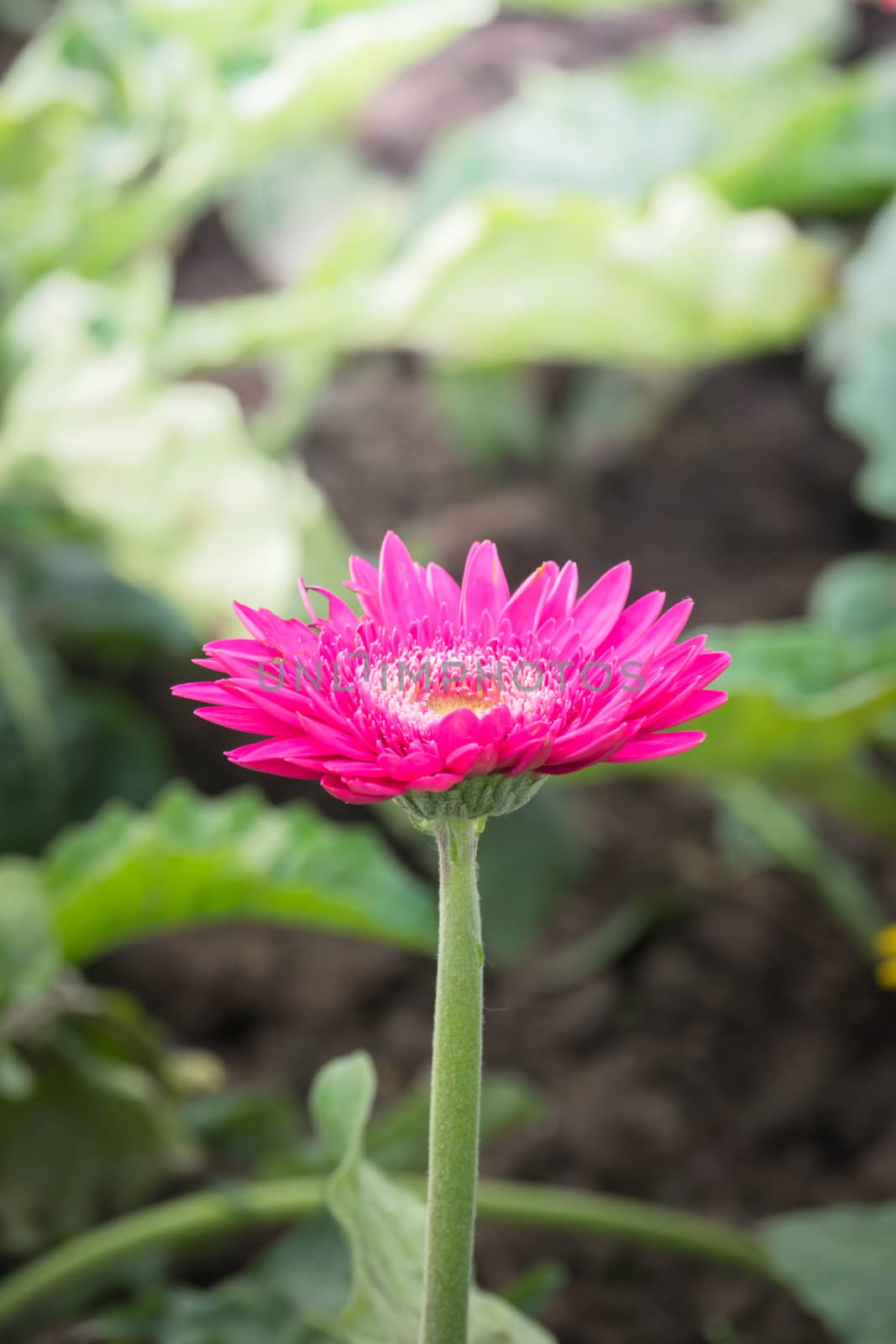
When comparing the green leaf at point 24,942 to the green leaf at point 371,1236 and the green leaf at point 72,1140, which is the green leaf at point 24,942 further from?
the green leaf at point 371,1236

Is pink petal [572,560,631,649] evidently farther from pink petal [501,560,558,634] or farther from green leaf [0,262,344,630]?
green leaf [0,262,344,630]

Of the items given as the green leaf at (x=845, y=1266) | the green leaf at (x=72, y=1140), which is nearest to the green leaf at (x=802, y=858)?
the green leaf at (x=845, y=1266)

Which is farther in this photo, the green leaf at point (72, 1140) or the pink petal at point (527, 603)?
the green leaf at point (72, 1140)

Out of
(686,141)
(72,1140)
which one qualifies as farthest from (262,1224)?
(686,141)

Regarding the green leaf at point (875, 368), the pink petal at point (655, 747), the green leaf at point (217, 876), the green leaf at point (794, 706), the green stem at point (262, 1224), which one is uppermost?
the green leaf at point (875, 368)

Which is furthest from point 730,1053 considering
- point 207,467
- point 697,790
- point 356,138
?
point 356,138

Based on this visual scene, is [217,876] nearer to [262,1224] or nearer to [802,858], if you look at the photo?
[262,1224]

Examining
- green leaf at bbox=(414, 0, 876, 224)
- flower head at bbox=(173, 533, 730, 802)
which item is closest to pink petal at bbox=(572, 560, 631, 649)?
flower head at bbox=(173, 533, 730, 802)
